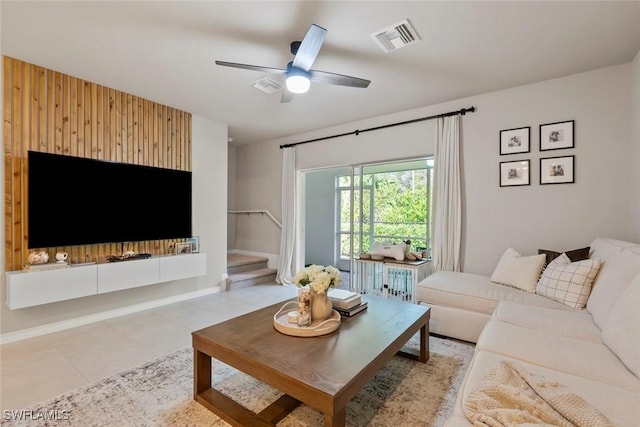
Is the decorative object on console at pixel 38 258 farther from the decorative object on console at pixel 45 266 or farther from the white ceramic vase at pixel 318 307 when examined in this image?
the white ceramic vase at pixel 318 307

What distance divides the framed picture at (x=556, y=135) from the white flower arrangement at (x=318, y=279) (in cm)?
274

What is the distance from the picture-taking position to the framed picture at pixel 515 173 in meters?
3.22

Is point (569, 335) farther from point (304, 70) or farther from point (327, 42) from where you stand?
point (327, 42)

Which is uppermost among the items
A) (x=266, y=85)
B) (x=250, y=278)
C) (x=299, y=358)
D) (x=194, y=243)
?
(x=266, y=85)

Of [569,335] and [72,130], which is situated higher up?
[72,130]

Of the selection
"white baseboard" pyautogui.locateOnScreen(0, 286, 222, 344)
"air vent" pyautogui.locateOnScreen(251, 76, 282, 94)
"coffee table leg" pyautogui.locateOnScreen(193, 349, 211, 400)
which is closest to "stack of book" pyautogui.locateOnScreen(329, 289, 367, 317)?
"coffee table leg" pyautogui.locateOnScreen(193, 349, 211, 400)

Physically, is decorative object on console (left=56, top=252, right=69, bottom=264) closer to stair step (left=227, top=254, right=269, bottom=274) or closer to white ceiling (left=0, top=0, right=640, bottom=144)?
white ceiling (left=0, top=0, right=640, bottom=144)

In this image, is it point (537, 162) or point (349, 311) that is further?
point (537, 162)

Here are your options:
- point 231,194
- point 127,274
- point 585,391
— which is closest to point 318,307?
point 585,391

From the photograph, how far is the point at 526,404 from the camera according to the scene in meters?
1.09

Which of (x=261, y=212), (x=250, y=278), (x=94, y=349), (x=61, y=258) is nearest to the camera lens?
(x=94, y=349)

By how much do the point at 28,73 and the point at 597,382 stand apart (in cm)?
481

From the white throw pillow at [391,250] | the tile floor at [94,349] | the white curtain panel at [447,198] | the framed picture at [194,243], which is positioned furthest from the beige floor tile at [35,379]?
the white curtain panel at [447,198]

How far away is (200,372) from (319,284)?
93 centimetres
